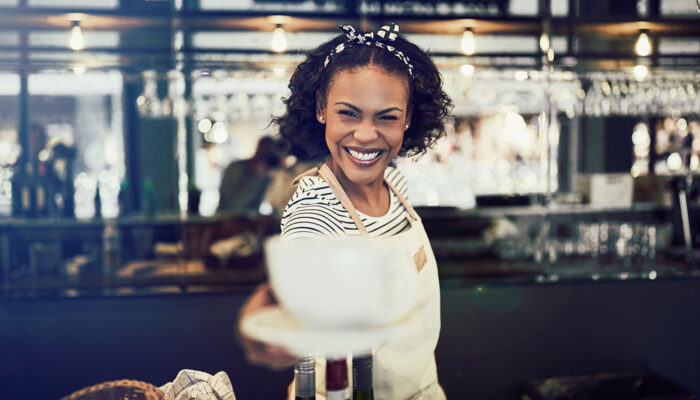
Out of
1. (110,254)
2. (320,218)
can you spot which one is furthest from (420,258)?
(110,254)

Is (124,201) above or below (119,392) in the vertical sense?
above

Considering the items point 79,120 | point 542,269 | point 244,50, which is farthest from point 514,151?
point 79,120

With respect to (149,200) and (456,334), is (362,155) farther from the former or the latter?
(149,200)

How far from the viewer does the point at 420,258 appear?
1143 mm

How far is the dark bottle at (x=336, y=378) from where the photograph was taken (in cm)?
75

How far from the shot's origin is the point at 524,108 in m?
4.89

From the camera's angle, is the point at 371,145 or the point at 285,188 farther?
the point at 285,188

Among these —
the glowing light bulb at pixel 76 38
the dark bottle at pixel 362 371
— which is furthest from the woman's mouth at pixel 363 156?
the glowing light bulb at pixel 76 38

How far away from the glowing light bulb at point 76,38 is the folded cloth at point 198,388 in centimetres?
334

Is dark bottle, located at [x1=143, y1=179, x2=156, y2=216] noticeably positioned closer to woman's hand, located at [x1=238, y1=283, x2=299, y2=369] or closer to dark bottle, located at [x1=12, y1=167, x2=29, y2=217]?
dark bottle, located at [x1=12, y1=167, x2=29, y2=217]

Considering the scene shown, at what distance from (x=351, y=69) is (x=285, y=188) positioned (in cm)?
304

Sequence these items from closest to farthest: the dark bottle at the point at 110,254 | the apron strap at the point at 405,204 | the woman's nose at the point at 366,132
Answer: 1. the woman's nose at the point at 366,132
2. the apron strap at the point at 405,204
3. the dark bottle at the point at 110,254

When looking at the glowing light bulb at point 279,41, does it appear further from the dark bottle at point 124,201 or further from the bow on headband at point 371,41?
the bow on headband at point 371,41

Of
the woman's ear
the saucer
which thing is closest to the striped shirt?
the woman's ear
